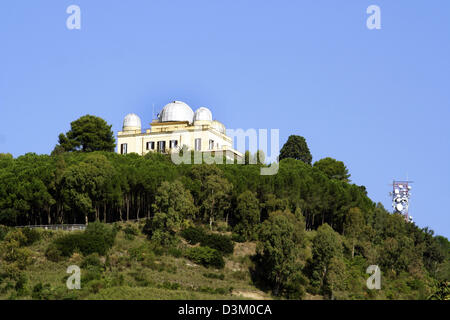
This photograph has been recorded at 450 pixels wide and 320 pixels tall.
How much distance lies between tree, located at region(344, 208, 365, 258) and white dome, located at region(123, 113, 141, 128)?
34651 millimetres

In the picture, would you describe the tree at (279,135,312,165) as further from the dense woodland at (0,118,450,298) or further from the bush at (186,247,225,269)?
the bush at (186,247,225,269)

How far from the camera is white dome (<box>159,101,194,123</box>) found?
10900 centimetres

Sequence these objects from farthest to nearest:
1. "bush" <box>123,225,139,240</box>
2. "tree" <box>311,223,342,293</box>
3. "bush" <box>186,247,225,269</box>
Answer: "bush" <box>123,225,139,240</box> < "bush" <box>186,247,225,269</box> < "tree" <box>311,223,342,293</box>

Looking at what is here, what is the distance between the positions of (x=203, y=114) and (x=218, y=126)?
248 centimetres

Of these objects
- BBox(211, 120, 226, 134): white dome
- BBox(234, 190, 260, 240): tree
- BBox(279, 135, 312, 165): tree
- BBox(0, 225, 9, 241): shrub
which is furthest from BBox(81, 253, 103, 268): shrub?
BBox(279, 135, 312, 165): tree

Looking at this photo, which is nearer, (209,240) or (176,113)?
(209,240)

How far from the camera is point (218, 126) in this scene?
357 ft

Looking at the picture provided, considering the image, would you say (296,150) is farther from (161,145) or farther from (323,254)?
(323,254)

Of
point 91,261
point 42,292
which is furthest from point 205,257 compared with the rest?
point 42,292

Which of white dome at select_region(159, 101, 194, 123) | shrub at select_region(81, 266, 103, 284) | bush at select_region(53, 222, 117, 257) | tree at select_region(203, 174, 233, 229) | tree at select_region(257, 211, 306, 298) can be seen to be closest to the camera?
shrub at select_region(81, 266, 103, 284)

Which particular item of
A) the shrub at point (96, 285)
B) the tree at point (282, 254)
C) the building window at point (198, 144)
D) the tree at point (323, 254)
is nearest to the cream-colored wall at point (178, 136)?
the building window at point (198, 144)

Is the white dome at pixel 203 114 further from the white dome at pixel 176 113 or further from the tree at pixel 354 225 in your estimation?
the tree at pixel 354 225
